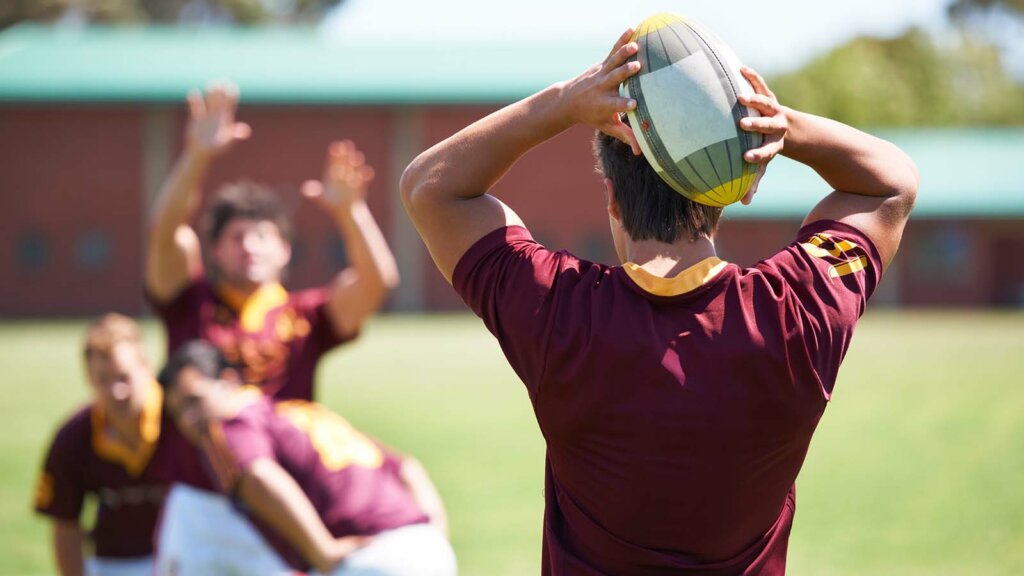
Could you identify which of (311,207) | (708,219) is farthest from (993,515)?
(311,207)

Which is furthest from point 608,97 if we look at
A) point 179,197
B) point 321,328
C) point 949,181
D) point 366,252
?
point 949,181

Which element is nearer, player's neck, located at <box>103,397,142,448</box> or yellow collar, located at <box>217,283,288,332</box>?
player's neck, located at <box>103,397,142,448</box>

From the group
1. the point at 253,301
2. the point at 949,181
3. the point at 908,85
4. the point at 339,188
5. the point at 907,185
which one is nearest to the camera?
the point at 907,185

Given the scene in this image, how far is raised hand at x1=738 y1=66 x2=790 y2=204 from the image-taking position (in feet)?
8.00

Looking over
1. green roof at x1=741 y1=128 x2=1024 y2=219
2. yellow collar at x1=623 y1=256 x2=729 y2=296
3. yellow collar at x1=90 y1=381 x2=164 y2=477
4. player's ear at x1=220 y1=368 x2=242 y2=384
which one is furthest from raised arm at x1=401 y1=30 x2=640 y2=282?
green roof at x1=741 y1=128 x2=1024 y2=219

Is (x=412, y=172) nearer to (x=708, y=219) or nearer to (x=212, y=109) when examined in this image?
(x=708, y=219)

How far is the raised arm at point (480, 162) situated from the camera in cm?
250

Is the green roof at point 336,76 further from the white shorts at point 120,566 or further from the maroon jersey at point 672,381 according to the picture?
the maroon jersey at point 672,381

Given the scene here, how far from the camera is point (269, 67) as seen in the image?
41.1 meters

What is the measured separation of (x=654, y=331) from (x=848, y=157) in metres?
0.63

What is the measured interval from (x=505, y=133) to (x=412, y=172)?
24cm

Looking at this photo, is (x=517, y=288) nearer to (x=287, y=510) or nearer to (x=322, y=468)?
(x=287, y=510)

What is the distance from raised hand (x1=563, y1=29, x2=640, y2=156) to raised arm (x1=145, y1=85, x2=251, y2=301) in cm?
346

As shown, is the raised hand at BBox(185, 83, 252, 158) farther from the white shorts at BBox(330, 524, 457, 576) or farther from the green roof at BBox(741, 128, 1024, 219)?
the green roof at BBox(741, 128, 1024, 219)
